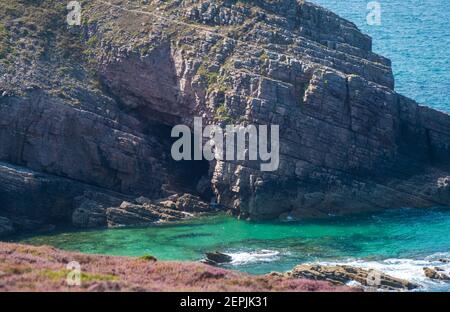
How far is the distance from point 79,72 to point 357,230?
30.2 meters

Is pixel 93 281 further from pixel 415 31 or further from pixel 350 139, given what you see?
pixel 415 31

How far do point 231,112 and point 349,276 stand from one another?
26.6m

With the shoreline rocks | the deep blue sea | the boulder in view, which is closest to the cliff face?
the boulder

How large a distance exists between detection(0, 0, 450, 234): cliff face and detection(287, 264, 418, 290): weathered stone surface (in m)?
18.7

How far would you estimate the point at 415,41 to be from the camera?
140 meters

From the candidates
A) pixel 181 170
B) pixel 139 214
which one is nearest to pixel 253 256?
pixel 139 214

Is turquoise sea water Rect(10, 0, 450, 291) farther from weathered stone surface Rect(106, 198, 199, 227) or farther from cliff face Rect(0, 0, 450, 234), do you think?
cliff face Rect(0, 0, 450, 234)

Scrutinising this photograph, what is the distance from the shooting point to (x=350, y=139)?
86.1 metres

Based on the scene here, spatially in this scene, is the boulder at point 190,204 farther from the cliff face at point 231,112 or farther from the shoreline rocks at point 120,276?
the shoreline rocks at point 120,276

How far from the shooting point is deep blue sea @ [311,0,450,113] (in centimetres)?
11675

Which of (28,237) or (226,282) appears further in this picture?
(28,237)

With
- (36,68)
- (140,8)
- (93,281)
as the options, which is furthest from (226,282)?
(140,8)

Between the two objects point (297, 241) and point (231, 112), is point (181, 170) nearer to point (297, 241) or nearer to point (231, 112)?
point (231, 112)
